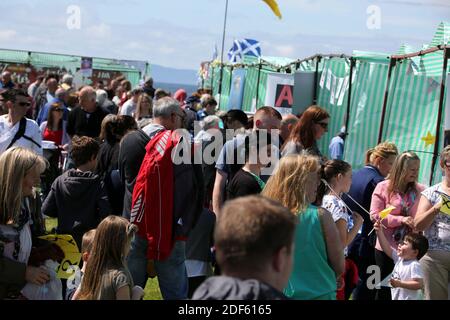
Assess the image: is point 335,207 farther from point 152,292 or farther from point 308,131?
point 152,292

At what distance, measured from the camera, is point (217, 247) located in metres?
2.47

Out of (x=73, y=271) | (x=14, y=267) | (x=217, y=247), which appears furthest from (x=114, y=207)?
(x=217, y=247)

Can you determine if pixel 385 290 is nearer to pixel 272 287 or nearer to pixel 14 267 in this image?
pixel 14 267

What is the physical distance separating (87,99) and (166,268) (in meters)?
4.50

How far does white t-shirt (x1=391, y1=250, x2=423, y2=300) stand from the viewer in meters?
5.94

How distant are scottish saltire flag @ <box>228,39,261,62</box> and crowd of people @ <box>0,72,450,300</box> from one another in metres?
15.1

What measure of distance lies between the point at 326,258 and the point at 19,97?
13.1 feet

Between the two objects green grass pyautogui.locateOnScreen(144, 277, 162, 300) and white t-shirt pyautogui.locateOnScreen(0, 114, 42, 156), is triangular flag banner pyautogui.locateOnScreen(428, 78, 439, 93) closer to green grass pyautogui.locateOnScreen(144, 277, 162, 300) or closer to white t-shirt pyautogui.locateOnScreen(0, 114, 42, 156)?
green grass pyautogui.locateOnScreen(144, 277, 162, 300)

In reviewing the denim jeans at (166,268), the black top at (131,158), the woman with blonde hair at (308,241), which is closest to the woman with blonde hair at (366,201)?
the denim jeans at (166,268)

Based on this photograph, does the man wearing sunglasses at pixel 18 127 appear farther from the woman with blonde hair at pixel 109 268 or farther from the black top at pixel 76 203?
the woman with blonde hair at pixel 109 268

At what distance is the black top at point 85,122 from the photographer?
969 cm

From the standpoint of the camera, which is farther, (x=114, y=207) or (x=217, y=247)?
(x=114, y=207)

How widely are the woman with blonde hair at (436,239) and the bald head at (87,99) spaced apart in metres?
5.04
